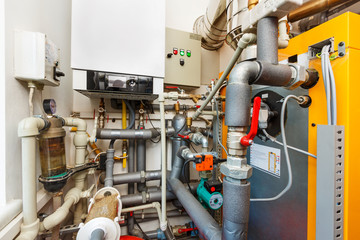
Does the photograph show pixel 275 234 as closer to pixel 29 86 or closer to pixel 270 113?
pixel 270 113

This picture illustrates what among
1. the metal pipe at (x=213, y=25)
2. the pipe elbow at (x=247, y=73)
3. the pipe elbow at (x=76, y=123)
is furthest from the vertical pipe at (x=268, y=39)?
the pipe elbow at (x=76, y=123)

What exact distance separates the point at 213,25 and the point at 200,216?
129cm

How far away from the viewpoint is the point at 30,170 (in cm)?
51

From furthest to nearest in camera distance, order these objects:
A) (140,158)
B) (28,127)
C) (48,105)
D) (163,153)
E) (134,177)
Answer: (140,158), (134,177), (163,153), (48,105), (28,127)

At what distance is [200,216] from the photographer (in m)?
0.69

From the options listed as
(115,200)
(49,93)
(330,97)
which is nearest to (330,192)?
(330,97)

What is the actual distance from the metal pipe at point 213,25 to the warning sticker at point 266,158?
924 mm

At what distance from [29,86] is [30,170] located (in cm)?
34

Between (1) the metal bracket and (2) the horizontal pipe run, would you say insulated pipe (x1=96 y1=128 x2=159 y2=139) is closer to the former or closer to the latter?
(2) the horizontal pipe run

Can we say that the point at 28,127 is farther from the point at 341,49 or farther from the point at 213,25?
the point at 213,25

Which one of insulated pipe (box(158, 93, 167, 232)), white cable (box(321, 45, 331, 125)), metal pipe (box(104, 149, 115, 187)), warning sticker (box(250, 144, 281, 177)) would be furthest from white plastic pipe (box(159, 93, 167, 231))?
white cable (box(321, 45, 331, 125))

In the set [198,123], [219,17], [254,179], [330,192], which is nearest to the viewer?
[330,192]

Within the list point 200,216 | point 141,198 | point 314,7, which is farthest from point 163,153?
point 314,7

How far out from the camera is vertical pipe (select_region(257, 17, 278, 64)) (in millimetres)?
395
